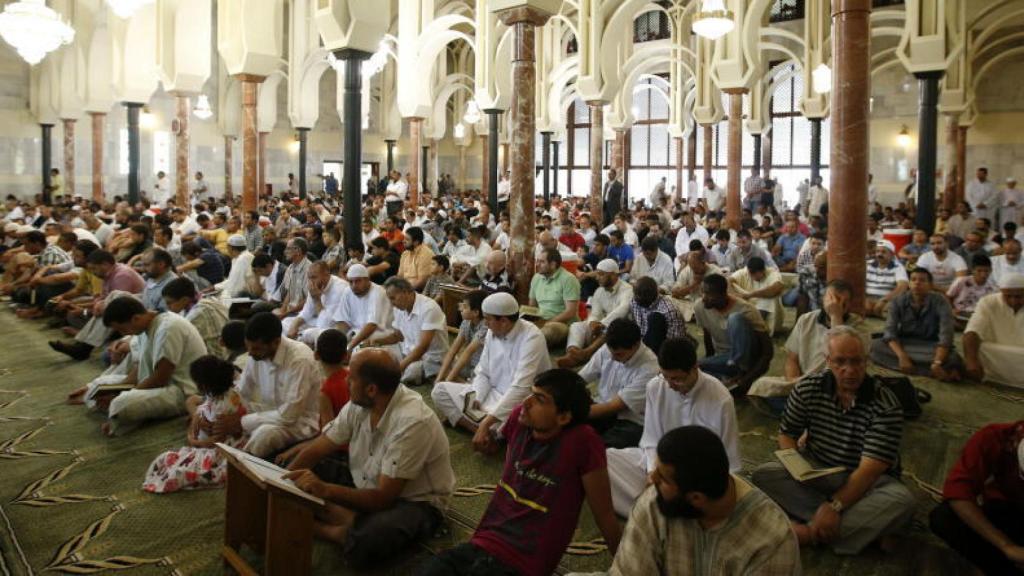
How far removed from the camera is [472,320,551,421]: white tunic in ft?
12.6

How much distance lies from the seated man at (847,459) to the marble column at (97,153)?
52.5 ft

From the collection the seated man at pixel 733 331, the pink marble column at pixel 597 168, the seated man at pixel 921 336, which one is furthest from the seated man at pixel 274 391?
the pink marble column at pixel 597 168

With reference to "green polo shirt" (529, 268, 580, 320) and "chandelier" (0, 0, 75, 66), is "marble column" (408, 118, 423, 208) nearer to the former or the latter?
"chandelier" (0, 0, 75, 66)

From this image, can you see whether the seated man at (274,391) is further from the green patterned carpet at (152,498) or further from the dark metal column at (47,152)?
the dark metal column at (47,152)

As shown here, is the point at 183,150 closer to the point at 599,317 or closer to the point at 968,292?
the point at 599,317

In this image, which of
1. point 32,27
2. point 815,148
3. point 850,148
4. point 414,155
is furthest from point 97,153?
point 850,148

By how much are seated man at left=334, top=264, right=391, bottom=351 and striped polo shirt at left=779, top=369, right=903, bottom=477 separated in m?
3.07

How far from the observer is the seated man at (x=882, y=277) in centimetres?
659

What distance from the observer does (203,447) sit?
367 cm

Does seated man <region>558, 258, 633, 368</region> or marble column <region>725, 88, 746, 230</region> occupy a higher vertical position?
marble column <region>725, 88, 746, 230</region>

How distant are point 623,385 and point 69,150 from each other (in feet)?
55.0

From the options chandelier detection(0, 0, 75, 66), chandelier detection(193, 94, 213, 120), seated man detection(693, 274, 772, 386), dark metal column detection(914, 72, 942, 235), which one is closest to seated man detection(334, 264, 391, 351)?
seated man detection(693, 274, 772, 386)

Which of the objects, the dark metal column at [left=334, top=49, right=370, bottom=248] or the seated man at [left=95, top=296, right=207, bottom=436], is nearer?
the seated man at [left=95, top=296, right=207, bottom=436]

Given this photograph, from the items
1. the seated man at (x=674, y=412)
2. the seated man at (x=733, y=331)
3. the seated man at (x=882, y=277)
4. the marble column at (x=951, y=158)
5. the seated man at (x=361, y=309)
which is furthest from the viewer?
the marble column at (x=951, y=158)
